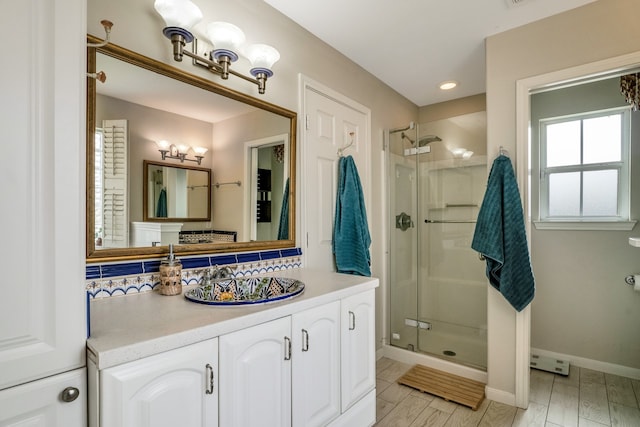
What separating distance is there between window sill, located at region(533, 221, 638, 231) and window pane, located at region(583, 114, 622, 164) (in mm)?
516

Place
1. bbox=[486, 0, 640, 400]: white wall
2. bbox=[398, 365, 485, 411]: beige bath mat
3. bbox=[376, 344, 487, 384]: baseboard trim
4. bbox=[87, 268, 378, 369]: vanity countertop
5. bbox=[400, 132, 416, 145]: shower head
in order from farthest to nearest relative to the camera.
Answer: bbox=[400, 132, 416, 145]: shower head
bbox=[376, 344, 487, 384]: baseboard trim
bbox=[398, 365, 485, 411]: beige bath mat
bbox=[486, 0, 640, 400]: white wall
bbox=[87, 268, 378, 369]: vanity countertop

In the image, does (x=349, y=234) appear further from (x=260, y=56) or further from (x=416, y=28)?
(x=416, y=28)

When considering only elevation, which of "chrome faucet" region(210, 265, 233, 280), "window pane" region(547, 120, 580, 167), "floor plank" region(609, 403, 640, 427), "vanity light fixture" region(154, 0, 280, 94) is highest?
"vanity light fixture" region(154, 0, 280, 94)

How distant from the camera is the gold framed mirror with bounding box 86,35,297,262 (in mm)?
1249

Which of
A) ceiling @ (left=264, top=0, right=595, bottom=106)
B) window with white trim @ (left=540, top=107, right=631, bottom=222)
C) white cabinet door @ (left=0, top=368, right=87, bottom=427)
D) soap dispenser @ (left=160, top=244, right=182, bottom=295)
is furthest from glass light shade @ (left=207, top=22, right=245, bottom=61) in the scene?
window with white trim @ (left=540, top=107, right=631, bottom=222)

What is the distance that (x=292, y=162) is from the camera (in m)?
2.03

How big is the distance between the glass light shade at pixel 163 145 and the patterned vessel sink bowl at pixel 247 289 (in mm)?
644

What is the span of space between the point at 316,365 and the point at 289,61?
173 centimetres

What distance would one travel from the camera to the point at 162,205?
1475 millimetres

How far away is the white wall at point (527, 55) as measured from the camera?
6.03 ft

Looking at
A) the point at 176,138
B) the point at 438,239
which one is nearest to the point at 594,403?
the point at 438,239

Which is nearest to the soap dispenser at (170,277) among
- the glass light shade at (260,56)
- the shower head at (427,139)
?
the glass light shade at (260,56)

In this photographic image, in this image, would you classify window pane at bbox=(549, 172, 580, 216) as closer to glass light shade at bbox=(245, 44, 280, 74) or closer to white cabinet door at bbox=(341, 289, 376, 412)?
white cabinet door at bbox=(341, 289, 376, 412)

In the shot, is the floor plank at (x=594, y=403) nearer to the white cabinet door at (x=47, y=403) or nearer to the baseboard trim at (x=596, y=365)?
the baseboard trim at (x=596, y=365)
